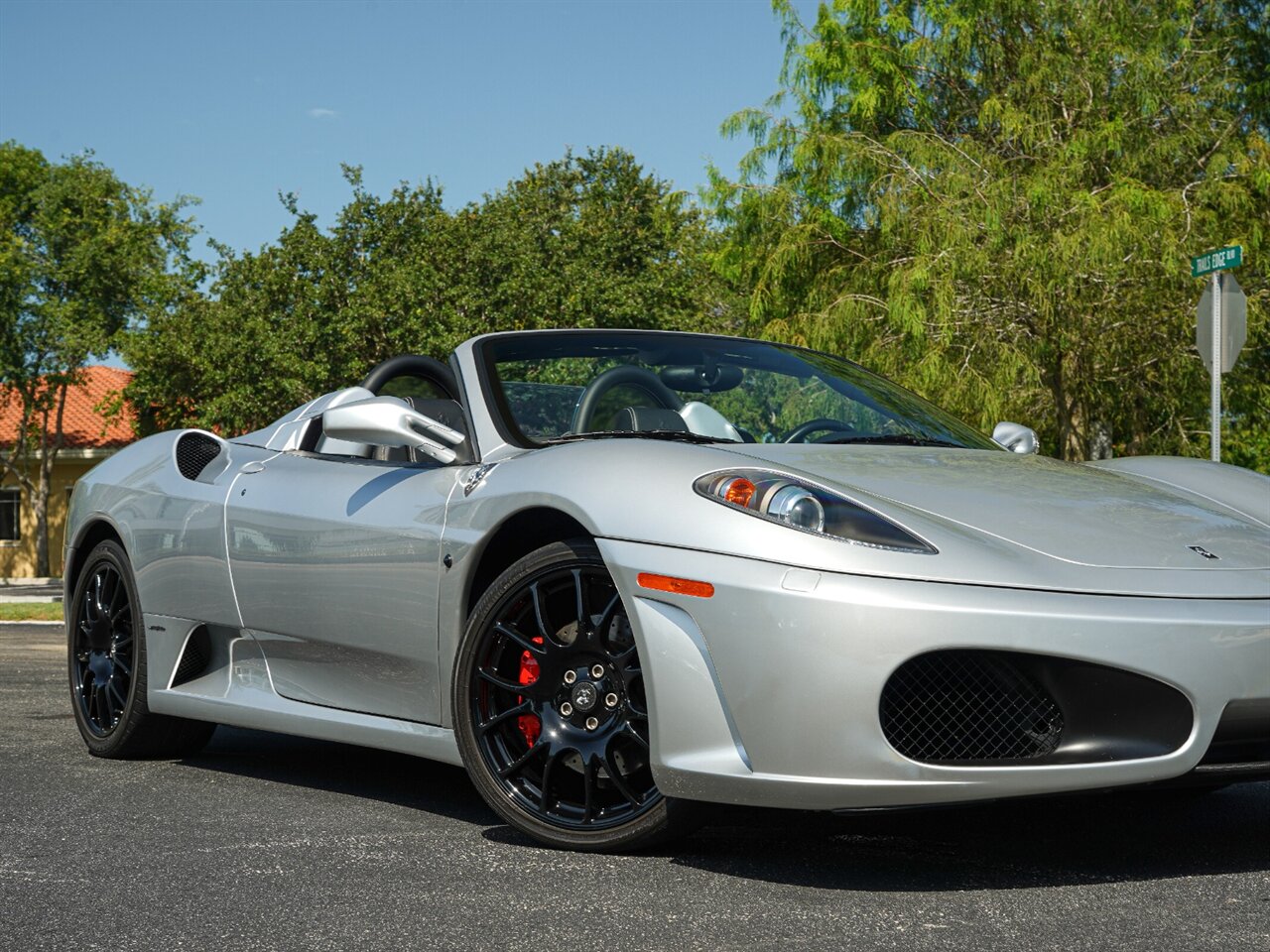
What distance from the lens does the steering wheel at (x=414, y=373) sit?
5.37 metres

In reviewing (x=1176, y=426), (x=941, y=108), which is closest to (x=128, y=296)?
(x=941, y=108)

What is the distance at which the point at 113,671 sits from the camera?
223 inches

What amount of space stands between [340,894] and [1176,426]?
16595 mm

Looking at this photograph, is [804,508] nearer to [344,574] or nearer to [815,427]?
[815,427]

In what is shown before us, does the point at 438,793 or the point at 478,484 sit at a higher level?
the point at 478,484

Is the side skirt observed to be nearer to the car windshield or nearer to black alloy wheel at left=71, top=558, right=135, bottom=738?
black alloy wheel at left=71, top=558, right=135, bottom=738

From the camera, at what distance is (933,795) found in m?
3.35

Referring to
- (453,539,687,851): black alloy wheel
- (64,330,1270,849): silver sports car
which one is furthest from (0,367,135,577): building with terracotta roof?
(453,539,687,851): black alloy wheel

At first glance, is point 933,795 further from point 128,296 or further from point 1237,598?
point 128,296

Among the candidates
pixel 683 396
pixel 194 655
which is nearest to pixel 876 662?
pixel 683 396

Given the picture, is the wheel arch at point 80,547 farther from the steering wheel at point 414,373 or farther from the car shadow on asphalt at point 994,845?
the car shadow on asphalt at point 994,845

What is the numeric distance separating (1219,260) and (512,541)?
19.4 feet

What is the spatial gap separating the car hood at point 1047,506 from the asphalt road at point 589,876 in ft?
2.15

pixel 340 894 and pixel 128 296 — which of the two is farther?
pixel 128 296
